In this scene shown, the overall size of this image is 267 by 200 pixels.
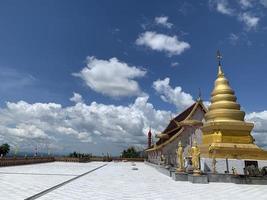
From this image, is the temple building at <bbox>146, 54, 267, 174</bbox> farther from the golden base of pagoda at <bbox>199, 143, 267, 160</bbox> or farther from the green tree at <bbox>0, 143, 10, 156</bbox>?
the green tree at <bbox>0, 143, 10, 156</bbox>

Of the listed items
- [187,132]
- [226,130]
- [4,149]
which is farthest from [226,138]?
[4,149]

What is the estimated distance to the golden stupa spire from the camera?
25.1m

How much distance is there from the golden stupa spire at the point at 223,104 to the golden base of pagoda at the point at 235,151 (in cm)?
266

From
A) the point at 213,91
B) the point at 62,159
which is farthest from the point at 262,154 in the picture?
the point at 62,159

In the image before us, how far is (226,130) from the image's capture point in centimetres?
2433

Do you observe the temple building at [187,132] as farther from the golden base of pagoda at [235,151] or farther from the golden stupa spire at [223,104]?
the golden base of pagoda at [235,151]

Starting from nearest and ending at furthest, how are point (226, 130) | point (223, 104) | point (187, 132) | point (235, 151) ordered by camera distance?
1. point (235, 151)
2. point (226, 130)
3. point (223, 104)
4. point (187, 132)

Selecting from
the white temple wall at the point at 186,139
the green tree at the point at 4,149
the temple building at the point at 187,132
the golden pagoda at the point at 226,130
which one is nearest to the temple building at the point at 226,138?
the golden pagoda at the point at 226,130

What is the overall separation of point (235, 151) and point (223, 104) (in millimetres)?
4419

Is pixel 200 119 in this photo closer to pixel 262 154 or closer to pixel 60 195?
pixel 262 154

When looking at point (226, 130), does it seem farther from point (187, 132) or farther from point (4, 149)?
point (4, 149)

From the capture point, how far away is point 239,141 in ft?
78.8

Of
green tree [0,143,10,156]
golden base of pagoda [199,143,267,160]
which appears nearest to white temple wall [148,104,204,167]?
golden base of pagoda [199,143,267,160]

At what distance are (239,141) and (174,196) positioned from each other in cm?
1388
